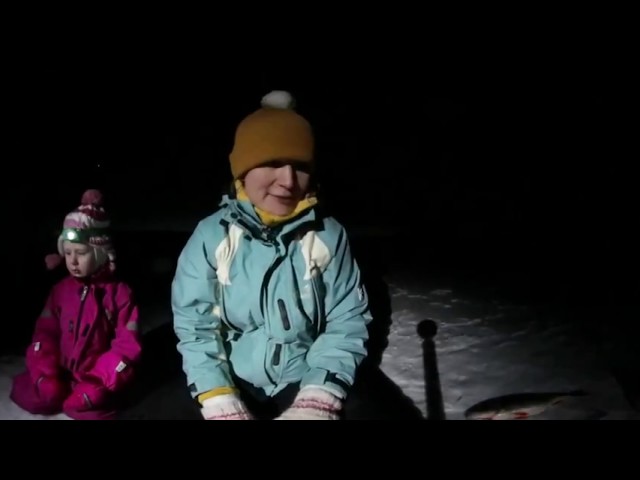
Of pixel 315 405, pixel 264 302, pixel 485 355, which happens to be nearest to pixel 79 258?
pixel 264 302

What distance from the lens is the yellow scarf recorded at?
1201 millimetres

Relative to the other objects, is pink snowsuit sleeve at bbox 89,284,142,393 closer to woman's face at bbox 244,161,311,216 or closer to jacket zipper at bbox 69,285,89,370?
jacket zipper at bbox 69,285,89,370

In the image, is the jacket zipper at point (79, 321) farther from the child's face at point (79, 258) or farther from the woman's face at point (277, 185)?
the woman's face at point (277, 185)

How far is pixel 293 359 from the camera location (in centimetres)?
122

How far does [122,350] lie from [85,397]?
10 centimetres

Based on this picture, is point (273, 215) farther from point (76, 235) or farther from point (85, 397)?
point (85, 397)

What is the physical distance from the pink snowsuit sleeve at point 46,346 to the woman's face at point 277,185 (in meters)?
0.42

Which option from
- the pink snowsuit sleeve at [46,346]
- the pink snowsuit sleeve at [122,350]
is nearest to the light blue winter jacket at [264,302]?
the pink snowsuit sleeve at [122,350]

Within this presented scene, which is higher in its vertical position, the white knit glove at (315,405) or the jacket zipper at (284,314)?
the jacket zipper at (284,314)

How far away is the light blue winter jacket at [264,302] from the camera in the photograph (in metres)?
1.20

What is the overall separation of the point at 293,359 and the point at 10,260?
59 centimetres

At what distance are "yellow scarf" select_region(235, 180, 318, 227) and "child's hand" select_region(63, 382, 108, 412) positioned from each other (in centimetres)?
41

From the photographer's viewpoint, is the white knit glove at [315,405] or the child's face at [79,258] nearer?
the white knit glove at [315,405]

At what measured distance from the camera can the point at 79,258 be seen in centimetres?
126
